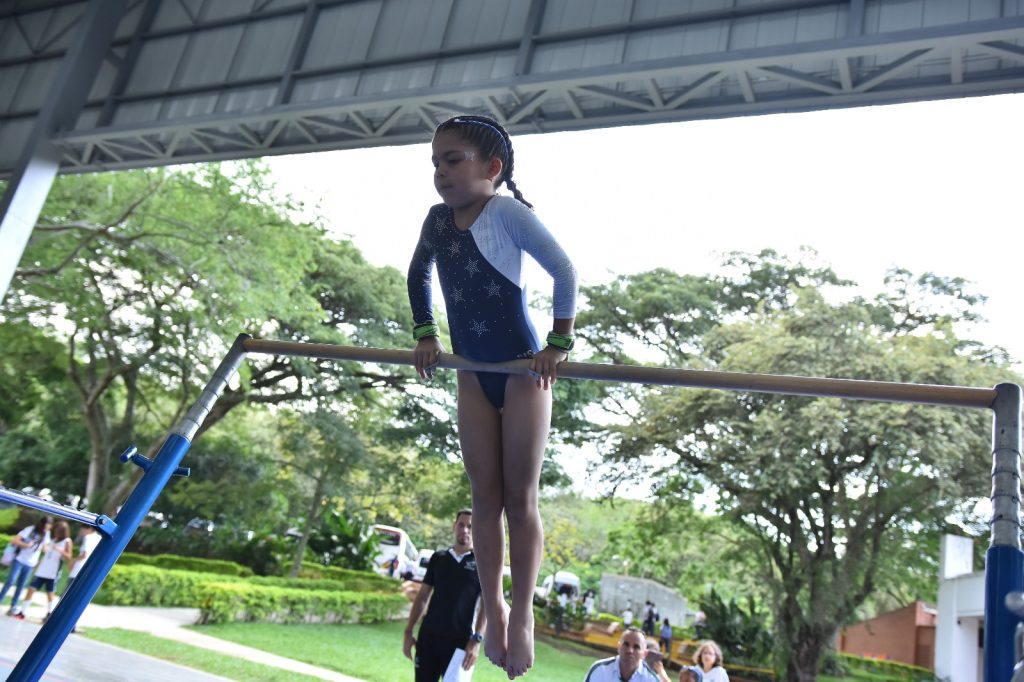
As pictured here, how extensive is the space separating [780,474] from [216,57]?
9.36 m

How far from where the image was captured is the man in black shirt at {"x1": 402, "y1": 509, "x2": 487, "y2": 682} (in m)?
3.95

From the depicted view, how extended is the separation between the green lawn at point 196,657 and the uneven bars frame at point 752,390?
670 cm

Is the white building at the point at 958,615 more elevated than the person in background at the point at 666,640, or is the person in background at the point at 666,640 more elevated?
the white building at the point at 958,615

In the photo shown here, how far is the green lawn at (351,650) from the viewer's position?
10258 millimetres

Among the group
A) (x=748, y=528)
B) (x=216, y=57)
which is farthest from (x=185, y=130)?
(x=748, y=528)

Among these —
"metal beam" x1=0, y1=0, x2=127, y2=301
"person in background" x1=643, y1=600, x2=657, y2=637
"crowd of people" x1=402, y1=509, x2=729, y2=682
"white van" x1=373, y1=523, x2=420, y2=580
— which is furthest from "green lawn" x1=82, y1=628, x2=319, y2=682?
"white van" x1=373, y1=523, x2=420, y2=580

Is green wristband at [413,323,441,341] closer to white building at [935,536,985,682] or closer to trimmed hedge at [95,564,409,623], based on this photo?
trimmed hedge at [95,564,409,623]

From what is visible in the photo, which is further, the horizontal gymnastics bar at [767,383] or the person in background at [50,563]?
the person in background at [50,563]

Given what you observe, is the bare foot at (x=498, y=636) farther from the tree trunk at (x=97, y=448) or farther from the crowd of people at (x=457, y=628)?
the tree trunk at (x=97, y=448)

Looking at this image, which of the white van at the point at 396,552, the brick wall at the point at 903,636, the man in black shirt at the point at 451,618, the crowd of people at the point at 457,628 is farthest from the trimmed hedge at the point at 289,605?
the brick wall at the point at 903,636

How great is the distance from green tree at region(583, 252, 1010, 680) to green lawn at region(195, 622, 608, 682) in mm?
→ 3730

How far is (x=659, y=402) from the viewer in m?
14.4

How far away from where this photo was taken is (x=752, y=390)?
6.22ft

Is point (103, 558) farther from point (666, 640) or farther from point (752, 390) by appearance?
point (666, 640)
